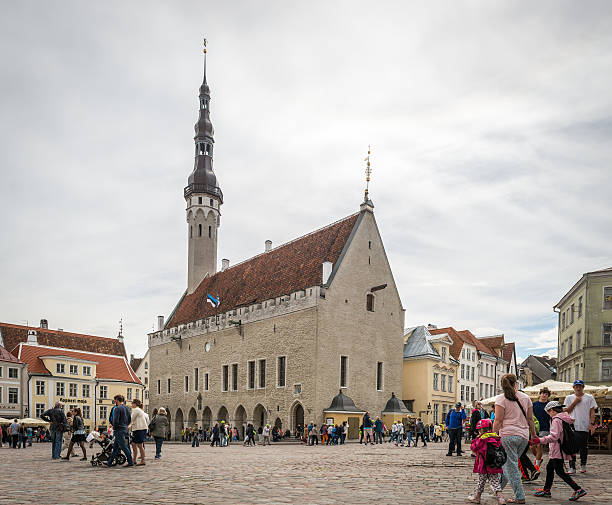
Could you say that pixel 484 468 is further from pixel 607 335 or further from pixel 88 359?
pixel 88 359

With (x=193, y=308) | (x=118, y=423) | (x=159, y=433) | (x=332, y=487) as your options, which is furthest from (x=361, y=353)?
(x=332, y=487)

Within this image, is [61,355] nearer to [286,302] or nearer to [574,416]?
[286,302]

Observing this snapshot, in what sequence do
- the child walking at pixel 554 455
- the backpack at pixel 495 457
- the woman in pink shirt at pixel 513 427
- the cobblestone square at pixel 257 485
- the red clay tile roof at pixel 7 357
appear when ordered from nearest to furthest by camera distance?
the backpack at pixel 495 457
the woman in pink shirt at pixel 513 427
the cobblestone square at pixel 257 485
the child walking at pixel 554 455
the red clay tile roof at pixel 7 357

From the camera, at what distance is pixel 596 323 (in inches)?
1474

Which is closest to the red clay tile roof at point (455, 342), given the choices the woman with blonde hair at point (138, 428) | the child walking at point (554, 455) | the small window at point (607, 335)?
the small window at point (607, 335)

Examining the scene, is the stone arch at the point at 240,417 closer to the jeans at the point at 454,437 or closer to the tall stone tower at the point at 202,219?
the tall stone tower at the point at 202,219

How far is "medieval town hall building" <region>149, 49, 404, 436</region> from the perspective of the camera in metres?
38.1

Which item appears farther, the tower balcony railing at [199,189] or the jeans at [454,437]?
the tower balcony railing at [199,189]

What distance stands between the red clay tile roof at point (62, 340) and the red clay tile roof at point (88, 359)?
2.49 metres

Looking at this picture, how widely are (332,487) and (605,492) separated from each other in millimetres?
3878

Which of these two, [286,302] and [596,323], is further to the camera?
[286,302]

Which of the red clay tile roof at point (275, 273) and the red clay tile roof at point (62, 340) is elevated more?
the red clay tile roof at point (275, 273)

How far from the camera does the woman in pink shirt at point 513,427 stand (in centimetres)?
714

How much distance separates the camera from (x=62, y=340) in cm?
6153
